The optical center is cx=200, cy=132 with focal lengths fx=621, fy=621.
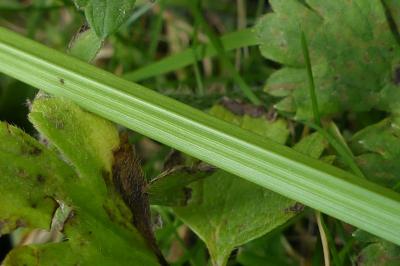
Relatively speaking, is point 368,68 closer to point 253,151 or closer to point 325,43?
point 325,43

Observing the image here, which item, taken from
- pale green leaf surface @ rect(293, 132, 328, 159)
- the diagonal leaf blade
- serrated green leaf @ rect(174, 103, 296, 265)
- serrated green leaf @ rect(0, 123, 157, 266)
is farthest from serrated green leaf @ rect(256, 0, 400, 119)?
serrated green leaf @ rect(0, 123, 157, 266)

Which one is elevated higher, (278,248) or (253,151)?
(253,151)

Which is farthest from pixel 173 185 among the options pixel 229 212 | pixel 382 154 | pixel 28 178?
pixel 382 154

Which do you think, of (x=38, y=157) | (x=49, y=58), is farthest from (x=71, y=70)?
(x=38, y=157)

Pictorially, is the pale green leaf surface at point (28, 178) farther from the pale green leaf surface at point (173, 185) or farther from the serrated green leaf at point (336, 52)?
the serrated green leaf at point (336, 52)

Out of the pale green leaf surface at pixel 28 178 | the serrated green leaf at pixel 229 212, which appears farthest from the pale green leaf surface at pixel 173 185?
the pale green leaf surface at pixel 28 178

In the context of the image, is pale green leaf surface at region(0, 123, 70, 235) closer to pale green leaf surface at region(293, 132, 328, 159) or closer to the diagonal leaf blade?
the diagonal leaf blade
